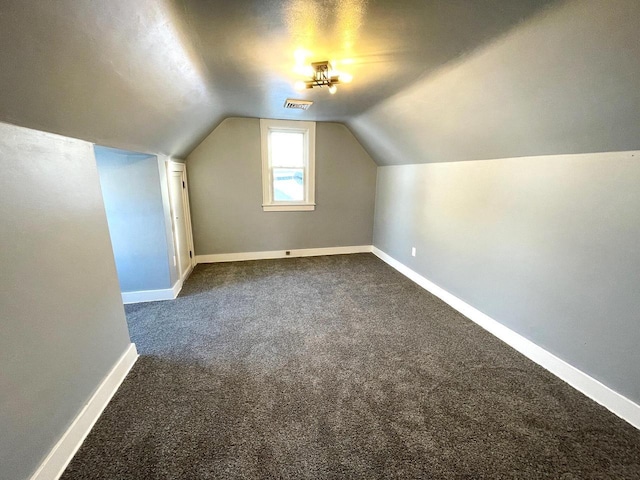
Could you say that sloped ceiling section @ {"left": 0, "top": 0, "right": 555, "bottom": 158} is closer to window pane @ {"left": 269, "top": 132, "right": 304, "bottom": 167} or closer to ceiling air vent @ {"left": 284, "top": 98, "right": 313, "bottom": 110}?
ceiling air vent @ {"left": 284, "top": 98, "right": 313, "bottom": 110}

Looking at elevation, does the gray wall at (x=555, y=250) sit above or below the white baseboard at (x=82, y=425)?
above

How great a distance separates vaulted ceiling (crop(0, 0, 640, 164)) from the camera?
105 centimetres

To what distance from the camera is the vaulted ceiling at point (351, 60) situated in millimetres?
1054

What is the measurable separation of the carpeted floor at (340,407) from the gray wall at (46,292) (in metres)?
0.31

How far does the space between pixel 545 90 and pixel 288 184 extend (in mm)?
3396

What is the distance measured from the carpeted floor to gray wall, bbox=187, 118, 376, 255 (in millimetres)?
1725

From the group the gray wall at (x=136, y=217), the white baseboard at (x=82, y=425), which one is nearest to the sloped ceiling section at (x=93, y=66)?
the gray wall at (x=136, y=217)

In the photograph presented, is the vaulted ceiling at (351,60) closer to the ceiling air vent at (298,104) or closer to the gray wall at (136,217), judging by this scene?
the gray wall at (136,217)

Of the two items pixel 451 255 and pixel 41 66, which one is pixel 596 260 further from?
pixel 41 66

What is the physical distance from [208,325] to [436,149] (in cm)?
296

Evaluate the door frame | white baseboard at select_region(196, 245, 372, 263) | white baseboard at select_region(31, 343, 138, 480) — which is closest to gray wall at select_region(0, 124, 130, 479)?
white baseboard at select_region(31, 343, 138, 480)

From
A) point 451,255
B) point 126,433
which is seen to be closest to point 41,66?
point 126,433

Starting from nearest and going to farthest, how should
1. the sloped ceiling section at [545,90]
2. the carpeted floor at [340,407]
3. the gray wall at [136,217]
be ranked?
the sloped ceiling section at [545,90] < the carpeted floor at [340,407] < the gray wall at [136,217]

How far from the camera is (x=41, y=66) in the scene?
3.30 ft
